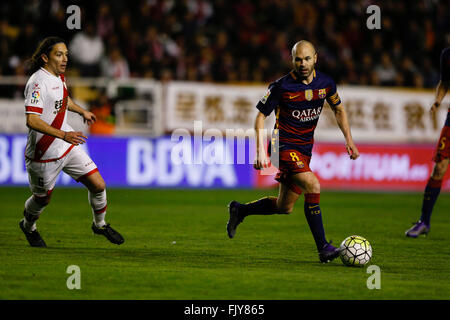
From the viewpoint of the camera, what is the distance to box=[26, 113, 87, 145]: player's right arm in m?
7.12

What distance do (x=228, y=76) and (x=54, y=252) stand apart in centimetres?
1054

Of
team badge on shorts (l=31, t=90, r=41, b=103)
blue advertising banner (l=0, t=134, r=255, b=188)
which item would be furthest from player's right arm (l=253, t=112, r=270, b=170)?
blue advertising banner (l=0, t=134, r=255, b=188)

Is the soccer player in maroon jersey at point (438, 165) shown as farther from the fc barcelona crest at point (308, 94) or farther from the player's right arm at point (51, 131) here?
the player's right arm at point (51, 131)

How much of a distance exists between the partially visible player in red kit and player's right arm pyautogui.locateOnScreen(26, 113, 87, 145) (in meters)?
1.67

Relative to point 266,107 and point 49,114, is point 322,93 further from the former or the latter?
point 49,114

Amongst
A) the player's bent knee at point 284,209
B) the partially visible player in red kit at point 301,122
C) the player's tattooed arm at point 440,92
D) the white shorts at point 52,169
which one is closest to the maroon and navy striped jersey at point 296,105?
the partially visible player in red kit at point 301,122

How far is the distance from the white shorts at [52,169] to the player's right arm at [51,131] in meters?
0.52

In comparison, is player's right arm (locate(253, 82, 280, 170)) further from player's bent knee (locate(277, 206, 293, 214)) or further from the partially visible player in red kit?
player's bent knee (locate(277, 206, 293, 214))

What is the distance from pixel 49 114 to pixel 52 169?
1.79ft

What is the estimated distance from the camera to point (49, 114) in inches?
300

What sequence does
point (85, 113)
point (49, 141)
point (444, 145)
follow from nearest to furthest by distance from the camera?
point (49, 141) → point (85, 113) → point (444, 145)

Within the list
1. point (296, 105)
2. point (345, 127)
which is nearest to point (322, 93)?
point (296, 105)

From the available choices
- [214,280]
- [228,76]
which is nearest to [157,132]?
[228,76]
